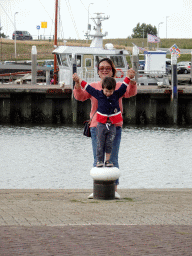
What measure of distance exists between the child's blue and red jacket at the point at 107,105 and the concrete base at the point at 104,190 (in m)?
0.78

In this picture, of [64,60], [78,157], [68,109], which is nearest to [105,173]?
[78,157]

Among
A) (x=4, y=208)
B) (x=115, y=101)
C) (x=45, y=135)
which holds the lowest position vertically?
(x=45, y=135)

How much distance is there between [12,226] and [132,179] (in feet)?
31.3

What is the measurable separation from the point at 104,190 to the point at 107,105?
3.58ft

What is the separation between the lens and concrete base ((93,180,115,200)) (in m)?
7.24

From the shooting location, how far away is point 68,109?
1211 inches

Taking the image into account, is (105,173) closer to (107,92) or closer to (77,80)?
(107,92)

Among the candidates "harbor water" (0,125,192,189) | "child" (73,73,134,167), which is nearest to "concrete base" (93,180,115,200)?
"child" (73,73,134,167)

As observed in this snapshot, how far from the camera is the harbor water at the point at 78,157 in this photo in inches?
572

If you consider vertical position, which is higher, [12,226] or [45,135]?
[12,226]

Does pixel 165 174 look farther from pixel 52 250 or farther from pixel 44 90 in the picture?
pixel 44 90

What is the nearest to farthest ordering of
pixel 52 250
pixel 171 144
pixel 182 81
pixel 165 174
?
pixel 52 250 → pixel 165 174 → pixel 171 144 → pixel 182 81

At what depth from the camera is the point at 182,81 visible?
40938mm

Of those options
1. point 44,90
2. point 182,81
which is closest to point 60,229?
point 44,90
